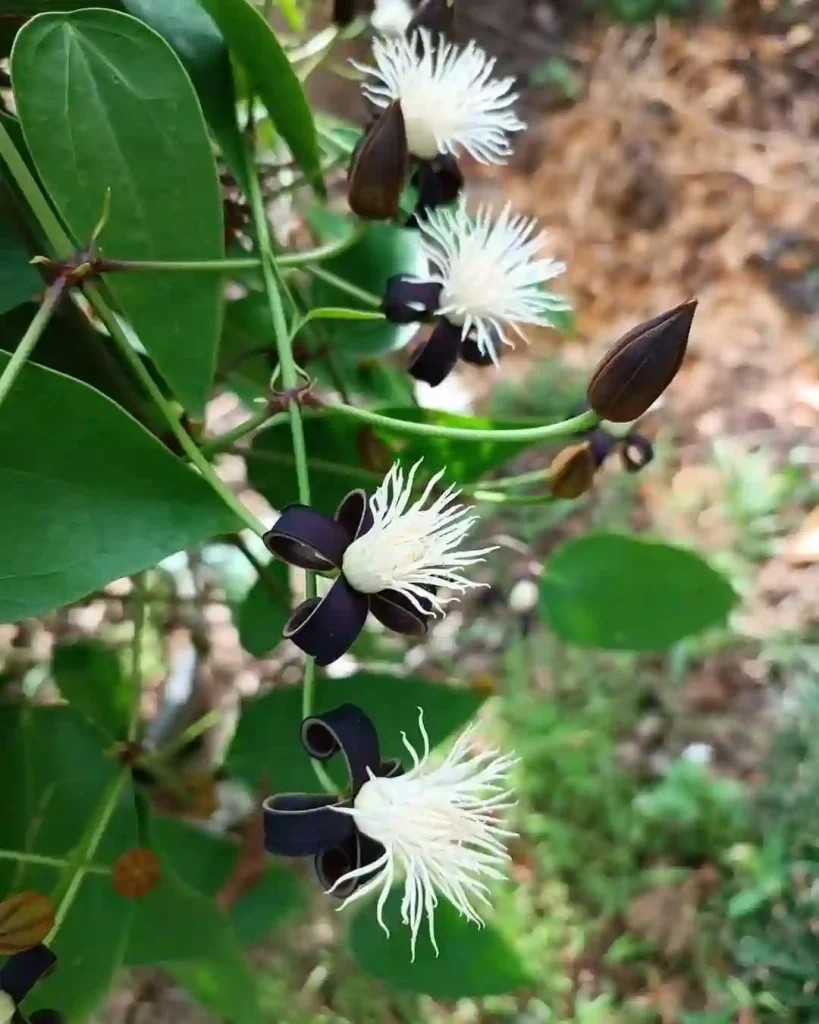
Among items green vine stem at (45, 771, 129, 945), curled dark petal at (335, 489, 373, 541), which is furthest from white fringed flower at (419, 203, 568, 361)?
green vine stem at (45, 771, 129, 945)

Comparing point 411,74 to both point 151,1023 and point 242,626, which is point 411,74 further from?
point 151,1023

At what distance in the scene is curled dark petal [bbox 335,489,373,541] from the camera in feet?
1.06

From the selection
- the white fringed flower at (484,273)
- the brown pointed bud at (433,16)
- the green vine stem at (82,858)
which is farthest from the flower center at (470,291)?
the green vine stem at (82,858)

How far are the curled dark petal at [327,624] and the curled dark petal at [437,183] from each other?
7.1 inches

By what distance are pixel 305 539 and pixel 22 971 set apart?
0.16m

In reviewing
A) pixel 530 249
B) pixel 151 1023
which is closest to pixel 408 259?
pixel 530 249

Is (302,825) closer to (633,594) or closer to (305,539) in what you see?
(305,539)

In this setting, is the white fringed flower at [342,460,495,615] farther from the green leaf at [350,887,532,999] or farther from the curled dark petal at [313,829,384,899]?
the green leaf at [350,887,532,999]

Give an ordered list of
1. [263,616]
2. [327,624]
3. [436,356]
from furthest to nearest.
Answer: [263,616] → [436,356] → [327,624]

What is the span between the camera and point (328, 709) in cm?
46

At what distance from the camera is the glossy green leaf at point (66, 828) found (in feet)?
1.41

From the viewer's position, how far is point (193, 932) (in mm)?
458

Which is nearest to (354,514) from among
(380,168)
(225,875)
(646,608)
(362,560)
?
(362,560)

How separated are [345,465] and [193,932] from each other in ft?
0.67
